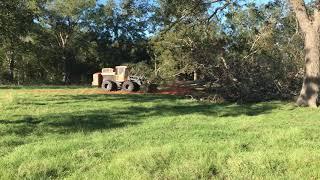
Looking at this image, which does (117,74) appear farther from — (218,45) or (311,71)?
(311,71)

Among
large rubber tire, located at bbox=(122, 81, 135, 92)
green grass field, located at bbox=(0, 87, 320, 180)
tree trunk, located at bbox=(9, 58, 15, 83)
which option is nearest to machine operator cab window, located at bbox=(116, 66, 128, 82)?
large rubber tire, located at bbox=(122, 81, 135, 92)

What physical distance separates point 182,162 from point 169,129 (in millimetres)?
4180

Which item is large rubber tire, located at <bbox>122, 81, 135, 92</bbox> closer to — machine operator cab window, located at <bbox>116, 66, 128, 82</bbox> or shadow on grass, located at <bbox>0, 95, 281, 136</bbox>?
machine operator cab window, located at <bbox>116, 66, 128, 82</bbox>

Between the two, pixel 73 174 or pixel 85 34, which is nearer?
pixel 73 174

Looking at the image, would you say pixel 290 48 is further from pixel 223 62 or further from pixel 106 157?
pixel 106 157

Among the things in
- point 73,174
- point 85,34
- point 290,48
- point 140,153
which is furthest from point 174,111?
point 85,34

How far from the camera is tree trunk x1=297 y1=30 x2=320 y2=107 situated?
20.1m

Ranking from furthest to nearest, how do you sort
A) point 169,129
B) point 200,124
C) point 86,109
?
point 86,109
point 200,124
point 169,129

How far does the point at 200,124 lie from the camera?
1314 centimetres

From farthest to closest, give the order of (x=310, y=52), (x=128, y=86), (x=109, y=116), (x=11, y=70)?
(x=11, y=70), (x=128, y=86), (x=310, y=52), (x=109, y=116)

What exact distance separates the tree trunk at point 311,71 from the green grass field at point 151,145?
379 cm

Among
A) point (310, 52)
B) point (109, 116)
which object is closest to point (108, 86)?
point (310, 52)

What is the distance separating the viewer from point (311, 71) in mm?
20219

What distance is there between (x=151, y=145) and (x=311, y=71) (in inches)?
497
